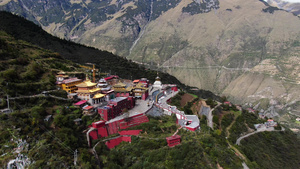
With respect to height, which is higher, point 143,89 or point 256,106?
point 143,89

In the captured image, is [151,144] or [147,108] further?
[147,108]

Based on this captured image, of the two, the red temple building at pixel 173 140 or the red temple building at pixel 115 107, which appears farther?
the red temple building at pixel 115 107

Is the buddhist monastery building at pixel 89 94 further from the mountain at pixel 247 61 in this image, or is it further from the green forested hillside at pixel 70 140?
the mountain at pixel 247 61

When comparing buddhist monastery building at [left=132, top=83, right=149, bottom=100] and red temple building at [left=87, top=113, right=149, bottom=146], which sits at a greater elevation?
buddhist monastery building at [left=132, top=83, right=149, bottom=100]

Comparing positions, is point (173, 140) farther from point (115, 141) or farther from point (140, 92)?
point (140, 92)

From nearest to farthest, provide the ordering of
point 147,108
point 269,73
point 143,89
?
point 147,108 < point 143,89 < point 269,73

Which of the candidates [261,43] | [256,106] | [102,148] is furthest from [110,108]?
[261,43]

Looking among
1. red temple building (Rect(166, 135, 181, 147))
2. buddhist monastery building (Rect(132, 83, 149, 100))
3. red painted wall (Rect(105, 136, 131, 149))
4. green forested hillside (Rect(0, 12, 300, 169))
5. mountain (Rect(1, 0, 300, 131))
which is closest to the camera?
green forested hillside (Rect(0, 12, 300, 169))

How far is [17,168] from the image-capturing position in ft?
65.3

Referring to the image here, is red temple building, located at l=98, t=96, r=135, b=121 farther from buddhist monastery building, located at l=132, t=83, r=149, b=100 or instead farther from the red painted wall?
buddhist monastery building, located at l=132, t=83, r=149, b=100

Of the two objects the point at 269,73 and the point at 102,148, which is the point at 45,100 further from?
the point at 269,73

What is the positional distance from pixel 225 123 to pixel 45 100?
35602 millimetres

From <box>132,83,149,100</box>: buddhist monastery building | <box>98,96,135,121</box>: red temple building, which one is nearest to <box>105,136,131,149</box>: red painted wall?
<box>98,96,135,121</box>: red temple building

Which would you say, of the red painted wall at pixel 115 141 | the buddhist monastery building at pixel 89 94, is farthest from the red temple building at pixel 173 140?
the buddhist monastery building at pixel 89 94
